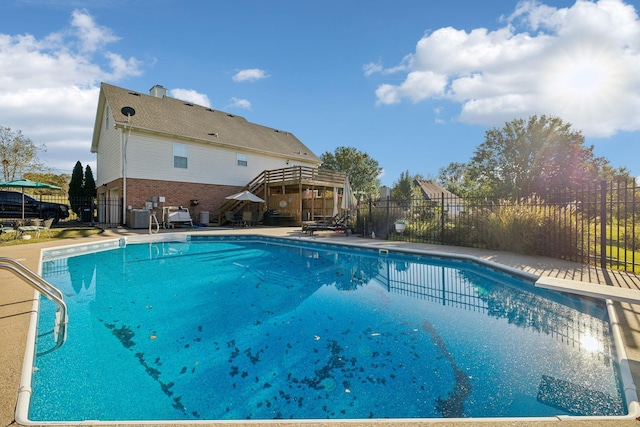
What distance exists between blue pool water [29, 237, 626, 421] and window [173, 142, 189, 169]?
12434mm

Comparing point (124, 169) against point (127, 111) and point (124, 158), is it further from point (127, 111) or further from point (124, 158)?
point (127, 111)

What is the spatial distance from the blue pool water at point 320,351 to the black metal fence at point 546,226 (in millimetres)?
2618

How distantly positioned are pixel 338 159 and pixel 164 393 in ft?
117

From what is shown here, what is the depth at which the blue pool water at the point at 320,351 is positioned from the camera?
259cm

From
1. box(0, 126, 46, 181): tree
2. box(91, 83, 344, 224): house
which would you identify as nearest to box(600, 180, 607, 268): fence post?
box(91, 83, 344, 224): house

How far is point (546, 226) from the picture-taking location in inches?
325

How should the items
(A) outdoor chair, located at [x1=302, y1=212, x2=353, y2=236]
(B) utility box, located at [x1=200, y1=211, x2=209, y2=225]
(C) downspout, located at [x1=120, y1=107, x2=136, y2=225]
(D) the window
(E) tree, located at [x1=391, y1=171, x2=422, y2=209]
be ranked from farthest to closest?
(E) tree, located at [x1=391, y1=171, x2=422, y2=209] < (B) utility box, located at [x1=200, y1=211, x2=209, y2=225] < (D) the window < (C) downspout, located at [x1=120, y1=107, x2=136, y2=225] < (A) outdoor chair, located at [x1=302, y1=212, x2=353, y2=236]

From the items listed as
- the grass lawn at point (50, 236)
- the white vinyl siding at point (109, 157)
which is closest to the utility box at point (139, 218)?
the grass lawn at point (50, 236)

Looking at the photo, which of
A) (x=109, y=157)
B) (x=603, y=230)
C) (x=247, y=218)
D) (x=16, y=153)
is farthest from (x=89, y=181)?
(x=603, y=230)

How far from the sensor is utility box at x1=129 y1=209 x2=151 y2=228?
15430 millimetres

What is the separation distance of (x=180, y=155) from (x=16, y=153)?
15.1 metres

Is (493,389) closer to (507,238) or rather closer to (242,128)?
(507,238)

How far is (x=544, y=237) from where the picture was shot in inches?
326

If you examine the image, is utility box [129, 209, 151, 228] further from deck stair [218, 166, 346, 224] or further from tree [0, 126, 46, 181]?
tree [0, 126, 46, 181]
